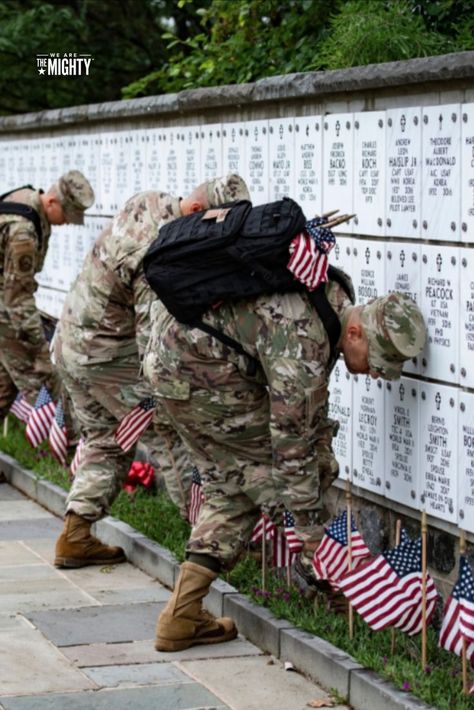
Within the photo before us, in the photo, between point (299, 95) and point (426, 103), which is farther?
point (299, 95)

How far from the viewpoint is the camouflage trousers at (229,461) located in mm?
6770

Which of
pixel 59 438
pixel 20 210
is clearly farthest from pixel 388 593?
pixel 20 210

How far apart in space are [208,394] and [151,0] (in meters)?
15.2

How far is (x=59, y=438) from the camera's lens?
1084 centimetres

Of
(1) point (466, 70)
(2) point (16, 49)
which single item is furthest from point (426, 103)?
(2) point (16, 49)

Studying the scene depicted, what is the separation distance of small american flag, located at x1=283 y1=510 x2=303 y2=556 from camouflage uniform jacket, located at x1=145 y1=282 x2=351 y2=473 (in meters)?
0.41

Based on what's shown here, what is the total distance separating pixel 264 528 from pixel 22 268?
12.3 ft

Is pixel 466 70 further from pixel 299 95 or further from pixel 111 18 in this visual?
pixel 111 18

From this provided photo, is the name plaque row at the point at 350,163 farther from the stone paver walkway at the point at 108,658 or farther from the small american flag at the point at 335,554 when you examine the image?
the stone paver walkway at the point at 108,658

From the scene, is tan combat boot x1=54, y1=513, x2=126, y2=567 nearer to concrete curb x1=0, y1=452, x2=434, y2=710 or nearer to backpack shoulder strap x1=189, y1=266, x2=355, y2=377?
concrete curb x1=0, y1=452, x2=434, y2=710

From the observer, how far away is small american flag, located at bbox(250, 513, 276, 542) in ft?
24.5

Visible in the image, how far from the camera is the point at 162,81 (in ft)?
50.2

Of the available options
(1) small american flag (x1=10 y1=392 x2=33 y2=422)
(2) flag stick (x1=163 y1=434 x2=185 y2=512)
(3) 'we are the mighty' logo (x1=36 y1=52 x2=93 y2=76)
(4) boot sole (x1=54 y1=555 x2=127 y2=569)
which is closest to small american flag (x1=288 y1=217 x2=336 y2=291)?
(2) flag stick (x1=163 y1=434 x2=185 y2=512)

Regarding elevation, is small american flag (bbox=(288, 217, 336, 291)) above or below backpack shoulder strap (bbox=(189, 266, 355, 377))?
above
